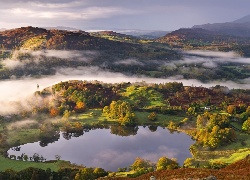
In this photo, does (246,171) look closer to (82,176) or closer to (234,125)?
(82,176)

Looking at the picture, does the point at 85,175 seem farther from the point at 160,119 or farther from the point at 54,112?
the point at 54,112

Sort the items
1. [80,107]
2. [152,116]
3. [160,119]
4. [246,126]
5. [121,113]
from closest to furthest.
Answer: [246,126], [152,116], [160,119], [121,113], [80,107]

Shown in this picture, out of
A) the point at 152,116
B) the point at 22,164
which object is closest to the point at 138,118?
the point at 152,116

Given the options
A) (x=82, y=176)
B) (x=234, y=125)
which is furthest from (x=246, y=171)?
(x=234, y=125)

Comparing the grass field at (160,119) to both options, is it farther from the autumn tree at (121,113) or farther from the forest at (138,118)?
the autumn tree at (121,113)

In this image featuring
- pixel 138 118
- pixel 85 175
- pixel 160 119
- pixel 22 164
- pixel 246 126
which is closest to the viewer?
pixel 85 175

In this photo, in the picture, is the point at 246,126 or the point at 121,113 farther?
the point at 121,113

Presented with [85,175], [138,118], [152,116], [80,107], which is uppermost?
[85,175]

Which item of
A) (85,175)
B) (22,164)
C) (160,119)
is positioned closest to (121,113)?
(160,119)

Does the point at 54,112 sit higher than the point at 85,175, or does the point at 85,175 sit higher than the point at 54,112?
the point at 85,175

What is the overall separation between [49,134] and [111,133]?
25.0 m

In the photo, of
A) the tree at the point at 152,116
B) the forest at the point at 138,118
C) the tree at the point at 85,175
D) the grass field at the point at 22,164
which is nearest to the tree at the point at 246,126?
the forest at the point at 138,118

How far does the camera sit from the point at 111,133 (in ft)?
484

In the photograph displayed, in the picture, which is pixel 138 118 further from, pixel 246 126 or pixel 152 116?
pixel 246 126
